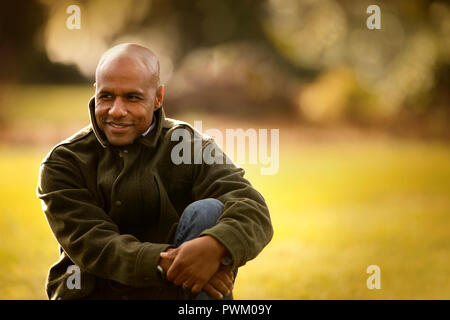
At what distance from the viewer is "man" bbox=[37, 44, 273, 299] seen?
4.78ft

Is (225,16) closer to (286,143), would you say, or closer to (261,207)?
(286,143)

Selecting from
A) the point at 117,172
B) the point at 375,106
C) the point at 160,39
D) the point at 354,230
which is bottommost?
the point at 117,172

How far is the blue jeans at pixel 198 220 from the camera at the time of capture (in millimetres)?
1505

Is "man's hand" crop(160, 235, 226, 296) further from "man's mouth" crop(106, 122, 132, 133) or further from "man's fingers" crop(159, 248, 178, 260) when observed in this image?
"man's mouth" crop(106, 122, 132, 133)

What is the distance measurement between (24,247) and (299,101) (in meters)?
3.72

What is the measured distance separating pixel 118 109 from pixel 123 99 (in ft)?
0.13

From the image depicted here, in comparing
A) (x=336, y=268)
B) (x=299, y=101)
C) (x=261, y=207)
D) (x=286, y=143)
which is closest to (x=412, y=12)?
(x=299, y=101)

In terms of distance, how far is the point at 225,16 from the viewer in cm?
587

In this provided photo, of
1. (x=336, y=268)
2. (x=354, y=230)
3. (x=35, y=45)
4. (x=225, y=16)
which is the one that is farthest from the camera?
(x=225, y=16)
